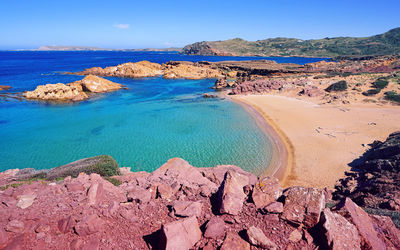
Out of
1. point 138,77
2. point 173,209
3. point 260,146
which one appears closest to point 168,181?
point 173,209

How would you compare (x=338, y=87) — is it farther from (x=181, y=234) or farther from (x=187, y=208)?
(x=181, y=234)

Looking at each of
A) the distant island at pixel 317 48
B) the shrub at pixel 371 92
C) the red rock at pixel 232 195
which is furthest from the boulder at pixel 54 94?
the distant island at pixel 317 48

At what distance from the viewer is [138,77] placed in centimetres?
6350

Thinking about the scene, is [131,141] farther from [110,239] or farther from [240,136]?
[110,239]

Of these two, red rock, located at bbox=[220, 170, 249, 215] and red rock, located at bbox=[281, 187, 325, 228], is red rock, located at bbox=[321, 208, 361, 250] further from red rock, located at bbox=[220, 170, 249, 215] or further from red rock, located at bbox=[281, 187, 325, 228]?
red rock, located at bbox=[220, 170, 249, 215]

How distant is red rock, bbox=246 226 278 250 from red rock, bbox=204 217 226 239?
2.20ft

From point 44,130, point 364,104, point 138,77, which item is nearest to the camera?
point 44,130

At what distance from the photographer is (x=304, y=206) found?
5492mm

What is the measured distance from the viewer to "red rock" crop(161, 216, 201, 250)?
4.86m

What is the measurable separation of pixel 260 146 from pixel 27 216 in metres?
16.1

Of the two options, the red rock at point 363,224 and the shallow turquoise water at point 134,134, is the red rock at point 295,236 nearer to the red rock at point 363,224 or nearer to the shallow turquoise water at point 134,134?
the red rock at point 363,224

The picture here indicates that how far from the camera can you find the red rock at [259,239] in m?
4.79

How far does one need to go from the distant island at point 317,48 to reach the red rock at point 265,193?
160m

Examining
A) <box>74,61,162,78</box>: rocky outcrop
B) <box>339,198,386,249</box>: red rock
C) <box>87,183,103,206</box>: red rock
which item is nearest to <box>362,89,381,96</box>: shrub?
<box>339,198,386,249</box>: red rock
